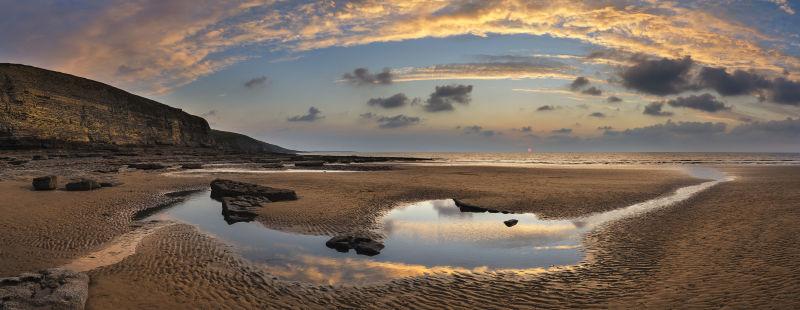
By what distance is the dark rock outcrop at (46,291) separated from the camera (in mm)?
7893

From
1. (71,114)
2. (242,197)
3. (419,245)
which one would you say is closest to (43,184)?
(242,197)

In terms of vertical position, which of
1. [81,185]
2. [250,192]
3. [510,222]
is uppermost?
[81,185]

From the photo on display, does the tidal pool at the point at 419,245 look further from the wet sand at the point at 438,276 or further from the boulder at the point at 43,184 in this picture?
the boulder at the point at 43,184

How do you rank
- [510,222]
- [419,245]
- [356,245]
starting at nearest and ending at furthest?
[356,245]
[419,245]
[510,222]

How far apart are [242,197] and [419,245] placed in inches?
539

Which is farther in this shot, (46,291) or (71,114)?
(71,114)

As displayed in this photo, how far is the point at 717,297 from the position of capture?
386 inches

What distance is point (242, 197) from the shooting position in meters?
24.6

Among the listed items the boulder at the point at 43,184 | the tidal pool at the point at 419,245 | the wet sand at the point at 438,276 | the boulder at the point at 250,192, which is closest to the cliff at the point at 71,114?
the boulder at the point at 43,184

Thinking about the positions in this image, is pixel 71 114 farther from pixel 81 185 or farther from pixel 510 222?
pixel 510 222

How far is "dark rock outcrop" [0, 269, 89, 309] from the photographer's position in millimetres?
7893

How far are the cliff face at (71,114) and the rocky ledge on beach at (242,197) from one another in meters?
65.9

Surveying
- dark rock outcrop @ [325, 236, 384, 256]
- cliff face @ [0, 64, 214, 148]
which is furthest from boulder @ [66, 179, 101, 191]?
cliff face @ [0, 64, 214, 148]

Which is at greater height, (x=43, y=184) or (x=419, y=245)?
(x=43, y=184)
